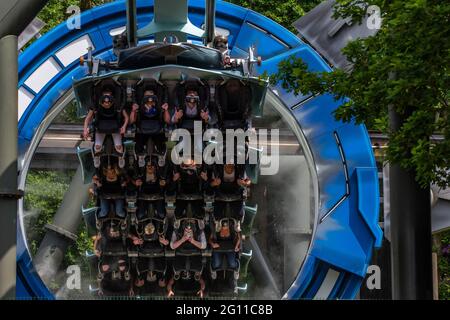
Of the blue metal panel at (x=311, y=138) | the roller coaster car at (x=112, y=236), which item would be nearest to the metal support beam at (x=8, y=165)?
the roller coaster car at (x=112, y=236)

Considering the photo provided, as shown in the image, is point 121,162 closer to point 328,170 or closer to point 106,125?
point 106,125

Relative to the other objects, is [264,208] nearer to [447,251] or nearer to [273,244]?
[273,244]

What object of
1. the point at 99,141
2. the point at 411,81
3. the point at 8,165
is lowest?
the point at 8,165

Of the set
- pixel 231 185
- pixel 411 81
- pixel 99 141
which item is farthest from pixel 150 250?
pixel 411 81

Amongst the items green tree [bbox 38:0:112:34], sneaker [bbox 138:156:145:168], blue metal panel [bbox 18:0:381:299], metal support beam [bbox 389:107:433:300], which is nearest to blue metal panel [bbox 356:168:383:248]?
blue metal panel [bbox 18:0:381:299]

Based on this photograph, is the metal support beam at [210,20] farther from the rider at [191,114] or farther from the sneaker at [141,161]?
the sneaker at [141,161]

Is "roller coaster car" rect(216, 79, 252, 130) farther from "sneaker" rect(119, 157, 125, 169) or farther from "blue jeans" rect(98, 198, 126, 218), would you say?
"blue jeans" rect(98, 198, 126, 218)
